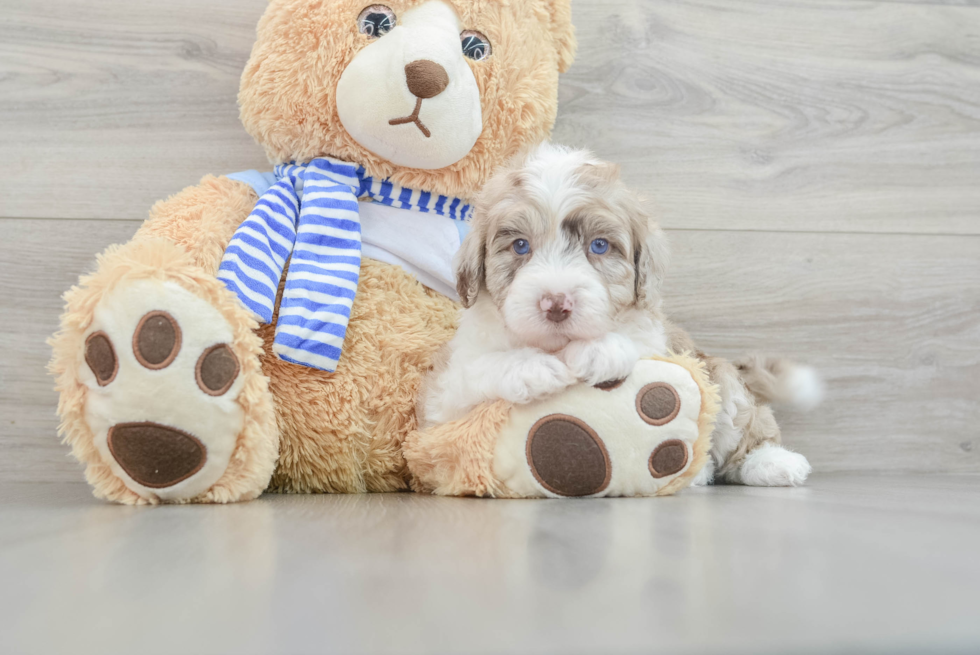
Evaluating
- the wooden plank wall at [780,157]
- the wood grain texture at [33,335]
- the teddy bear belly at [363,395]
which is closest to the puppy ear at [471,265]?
the teddy bear belly at [363,395]

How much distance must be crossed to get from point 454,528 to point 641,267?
2.02 ft

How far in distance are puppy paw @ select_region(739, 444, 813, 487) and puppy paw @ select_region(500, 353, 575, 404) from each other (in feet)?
1.99

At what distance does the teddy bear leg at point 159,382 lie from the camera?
1.10m

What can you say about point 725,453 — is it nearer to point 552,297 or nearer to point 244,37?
point 552,297

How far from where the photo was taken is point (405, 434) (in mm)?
1417

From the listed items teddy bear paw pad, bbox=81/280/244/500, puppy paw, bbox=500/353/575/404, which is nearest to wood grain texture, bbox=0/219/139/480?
teddy bear paw pad, bbox=81/280/244/500

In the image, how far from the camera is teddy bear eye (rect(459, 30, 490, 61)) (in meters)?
1.44

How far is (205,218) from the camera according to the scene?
137cm

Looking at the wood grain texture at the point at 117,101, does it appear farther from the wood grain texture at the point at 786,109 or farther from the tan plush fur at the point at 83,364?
the wood grain texture at the point at 786,109

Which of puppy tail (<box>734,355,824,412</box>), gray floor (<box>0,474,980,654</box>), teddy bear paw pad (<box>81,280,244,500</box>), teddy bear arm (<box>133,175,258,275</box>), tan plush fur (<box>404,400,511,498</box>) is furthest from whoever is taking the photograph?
puppy tail (<box>734,355,824,412</box>)

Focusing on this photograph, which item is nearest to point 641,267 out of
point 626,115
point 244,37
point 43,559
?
point 626,115

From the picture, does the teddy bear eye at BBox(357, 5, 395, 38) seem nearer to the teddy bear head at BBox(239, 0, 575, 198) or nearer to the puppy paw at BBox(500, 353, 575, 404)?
the teddy bear head at BBox(239, 0, 575, 198)

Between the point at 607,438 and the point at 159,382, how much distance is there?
0.70 meters

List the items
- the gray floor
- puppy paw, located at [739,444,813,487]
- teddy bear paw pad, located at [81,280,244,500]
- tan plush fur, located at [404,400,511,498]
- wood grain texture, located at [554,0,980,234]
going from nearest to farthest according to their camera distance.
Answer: the gray floor < teddy bear paw pad, located at [81,280,244,500] < tan plush fur, located at [404,400,511,498] < puppy paw, located at [739,444,813,487] < wood grain texture, located at [554,0,980,234]
